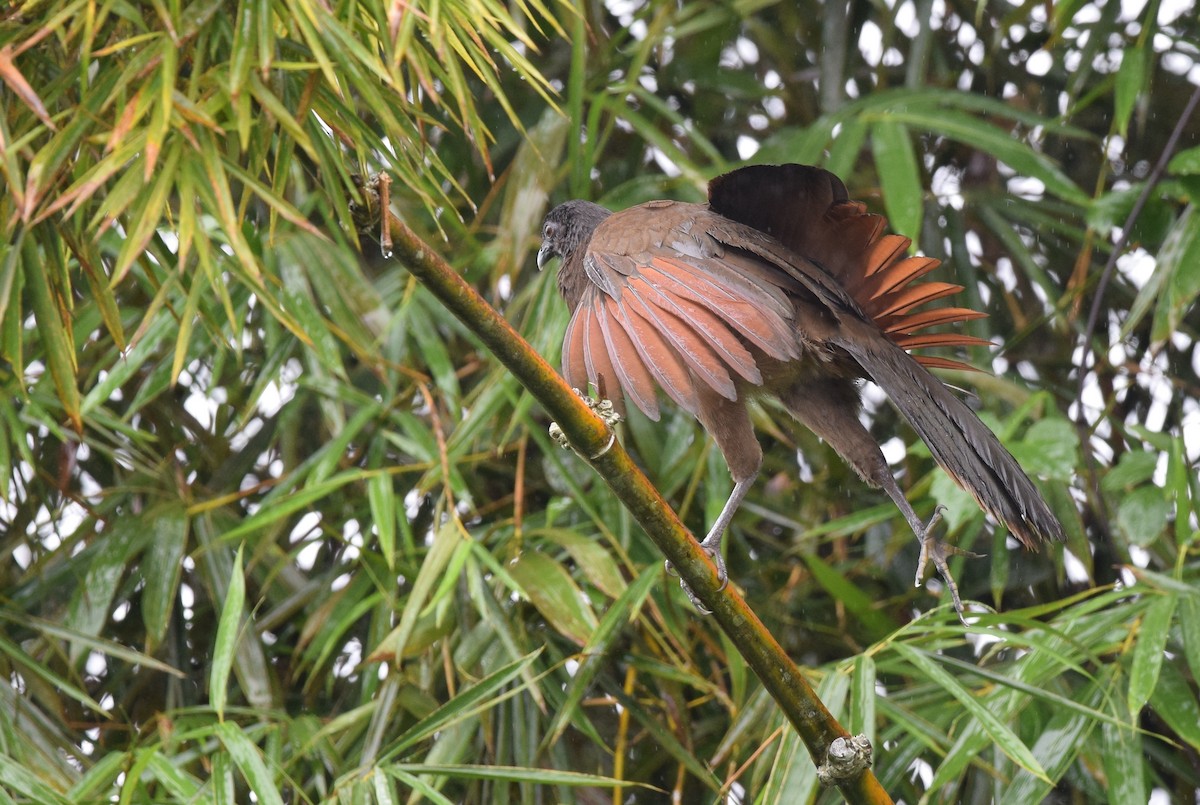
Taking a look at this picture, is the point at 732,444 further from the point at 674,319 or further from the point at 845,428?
the point at 674,319

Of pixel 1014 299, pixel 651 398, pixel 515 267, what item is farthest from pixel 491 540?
pixel 1014 299

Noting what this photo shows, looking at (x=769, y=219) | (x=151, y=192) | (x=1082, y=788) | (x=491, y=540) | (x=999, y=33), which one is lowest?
(x=1082, y=788)

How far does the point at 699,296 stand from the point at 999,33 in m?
2.06

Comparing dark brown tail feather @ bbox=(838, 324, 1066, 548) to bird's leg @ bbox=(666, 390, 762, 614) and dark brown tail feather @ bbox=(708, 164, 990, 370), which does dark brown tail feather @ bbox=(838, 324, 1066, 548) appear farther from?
bird's leg @ bbox=(666, 390, 762, 614)

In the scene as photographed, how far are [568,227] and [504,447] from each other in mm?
701

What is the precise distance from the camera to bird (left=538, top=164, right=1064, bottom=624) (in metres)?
2.04

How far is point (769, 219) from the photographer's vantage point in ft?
7.95

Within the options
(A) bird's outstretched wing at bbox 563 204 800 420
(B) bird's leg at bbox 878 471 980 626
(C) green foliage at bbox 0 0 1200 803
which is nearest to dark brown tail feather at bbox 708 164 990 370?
(A) bird's outstretched wing at bbox 563 204 800 420

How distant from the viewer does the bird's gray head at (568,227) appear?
9.77 ft

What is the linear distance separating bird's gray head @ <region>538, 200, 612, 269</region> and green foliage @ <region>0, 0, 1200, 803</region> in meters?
0.18

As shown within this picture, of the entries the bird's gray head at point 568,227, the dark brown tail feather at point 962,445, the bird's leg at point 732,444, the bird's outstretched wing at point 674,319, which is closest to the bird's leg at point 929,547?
the dark brown tail feather at point 962,445

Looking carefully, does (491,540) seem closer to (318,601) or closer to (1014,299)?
(318,601)

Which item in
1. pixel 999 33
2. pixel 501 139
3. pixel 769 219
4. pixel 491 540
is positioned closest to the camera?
pixel 769 219

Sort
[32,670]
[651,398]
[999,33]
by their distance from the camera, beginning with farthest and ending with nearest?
1. [999,33]
2. [32,670]
3. [651,398]
